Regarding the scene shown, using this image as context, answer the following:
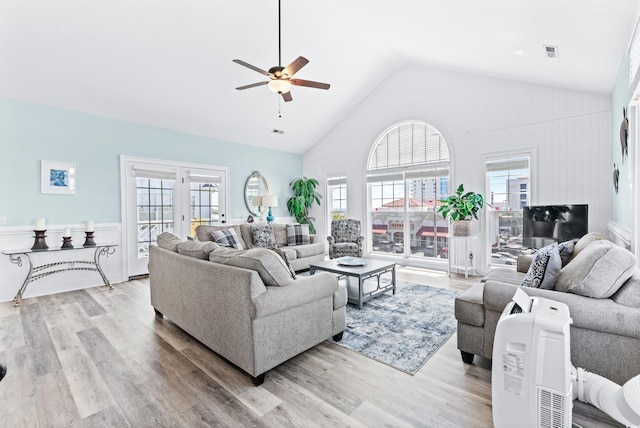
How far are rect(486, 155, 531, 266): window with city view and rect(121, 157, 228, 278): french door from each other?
5.23 metres

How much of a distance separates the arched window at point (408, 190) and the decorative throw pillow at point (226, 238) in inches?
121

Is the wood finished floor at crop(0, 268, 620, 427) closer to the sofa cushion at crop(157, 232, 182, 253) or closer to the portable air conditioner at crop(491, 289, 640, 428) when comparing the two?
the portable air conditioner at crop(491, 289, 640, 428)

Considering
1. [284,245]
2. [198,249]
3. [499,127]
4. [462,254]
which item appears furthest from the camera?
[284,245]

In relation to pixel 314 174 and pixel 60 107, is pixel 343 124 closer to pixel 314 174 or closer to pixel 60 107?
pixel 314 174

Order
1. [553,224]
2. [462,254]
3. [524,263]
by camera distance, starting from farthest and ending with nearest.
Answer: [462,254]
[553,224]
[524,263]

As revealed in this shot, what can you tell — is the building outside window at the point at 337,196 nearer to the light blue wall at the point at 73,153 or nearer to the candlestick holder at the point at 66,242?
the light blue wall at the point at 73,153

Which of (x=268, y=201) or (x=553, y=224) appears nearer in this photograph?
(x=553, y=224)

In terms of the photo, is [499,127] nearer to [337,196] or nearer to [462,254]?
[462,254]

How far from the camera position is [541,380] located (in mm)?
1304

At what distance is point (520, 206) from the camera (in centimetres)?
474

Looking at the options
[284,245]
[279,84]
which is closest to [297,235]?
[284,245]

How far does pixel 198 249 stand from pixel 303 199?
4837 mm

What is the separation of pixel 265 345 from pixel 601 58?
421 cm

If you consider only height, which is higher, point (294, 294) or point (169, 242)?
point (169, 242)
